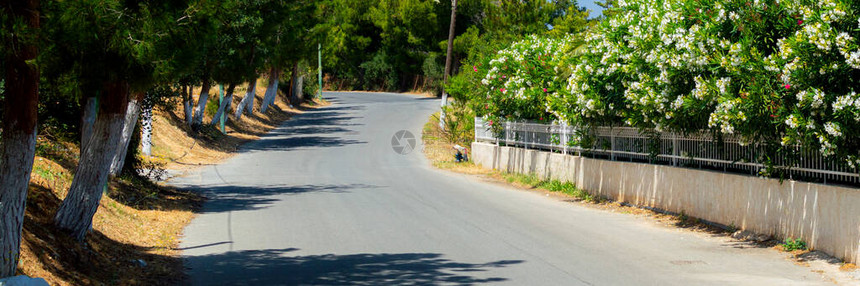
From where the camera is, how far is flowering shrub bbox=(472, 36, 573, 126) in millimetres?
20797

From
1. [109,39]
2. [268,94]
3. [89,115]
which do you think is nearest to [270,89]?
[268,94]

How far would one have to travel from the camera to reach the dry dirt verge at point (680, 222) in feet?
31.0

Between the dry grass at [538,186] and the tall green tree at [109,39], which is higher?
the tall green tree at [109,39]

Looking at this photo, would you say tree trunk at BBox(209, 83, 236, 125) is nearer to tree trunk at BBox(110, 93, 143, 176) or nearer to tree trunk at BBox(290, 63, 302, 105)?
tree trunk at BBox(110, 93, 143, 176)

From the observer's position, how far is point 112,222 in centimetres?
1227

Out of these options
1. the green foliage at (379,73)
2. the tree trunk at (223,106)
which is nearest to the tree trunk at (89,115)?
the tree trunk at (223,106)

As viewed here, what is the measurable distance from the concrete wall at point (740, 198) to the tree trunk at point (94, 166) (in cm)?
887

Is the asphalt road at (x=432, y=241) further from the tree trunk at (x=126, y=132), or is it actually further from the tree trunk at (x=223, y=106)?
the tree trunk at (x=223, y=106)

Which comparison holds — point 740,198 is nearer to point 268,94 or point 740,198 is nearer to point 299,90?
point 268,94

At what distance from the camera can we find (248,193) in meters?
18.9

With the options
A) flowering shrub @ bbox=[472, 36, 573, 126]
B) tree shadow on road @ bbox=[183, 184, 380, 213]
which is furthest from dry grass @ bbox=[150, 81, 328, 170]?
flowering shrub @ bbox=[472, 36, 573, 126]

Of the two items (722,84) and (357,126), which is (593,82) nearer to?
(722,84)

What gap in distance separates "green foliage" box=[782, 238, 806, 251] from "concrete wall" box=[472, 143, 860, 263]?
72 mm

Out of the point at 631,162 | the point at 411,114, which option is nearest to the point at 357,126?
the point at 411,114
